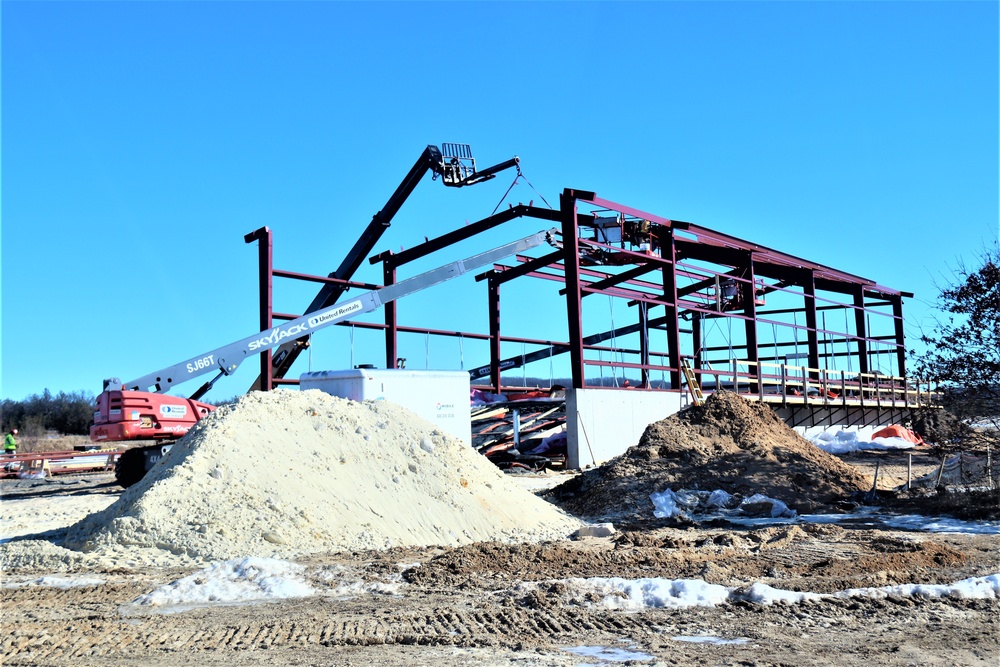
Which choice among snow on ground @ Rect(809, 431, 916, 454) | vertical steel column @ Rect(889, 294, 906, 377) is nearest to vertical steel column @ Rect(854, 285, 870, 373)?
vertical steel column @ Rect(889, 294, 906, 377)

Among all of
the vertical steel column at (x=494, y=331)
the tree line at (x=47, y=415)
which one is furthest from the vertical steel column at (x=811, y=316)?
the tree line at (x=47, y=415)

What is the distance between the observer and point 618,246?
2595 centimetres

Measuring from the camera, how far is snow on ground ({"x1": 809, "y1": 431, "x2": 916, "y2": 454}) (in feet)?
92.4

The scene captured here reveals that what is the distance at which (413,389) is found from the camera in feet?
60.5

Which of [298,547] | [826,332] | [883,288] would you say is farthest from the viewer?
[883,288]

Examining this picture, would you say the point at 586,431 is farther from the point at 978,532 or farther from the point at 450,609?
the point at 450,609

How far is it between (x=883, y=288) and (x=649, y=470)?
27.8 m

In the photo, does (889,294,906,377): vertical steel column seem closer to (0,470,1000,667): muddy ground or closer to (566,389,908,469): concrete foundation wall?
(566,389,908,469): concrete foundation wall

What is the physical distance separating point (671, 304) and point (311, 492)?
56.9 feet

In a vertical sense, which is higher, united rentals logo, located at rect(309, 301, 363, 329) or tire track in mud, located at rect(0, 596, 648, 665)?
united rentals logo, located at rect(309, 301, 363, 329)

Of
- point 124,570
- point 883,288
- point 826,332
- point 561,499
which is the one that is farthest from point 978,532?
point 883,288

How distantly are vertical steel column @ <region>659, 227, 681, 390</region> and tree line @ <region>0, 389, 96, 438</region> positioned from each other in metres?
38.1

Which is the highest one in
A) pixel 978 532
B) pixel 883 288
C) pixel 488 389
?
pixel 883 288

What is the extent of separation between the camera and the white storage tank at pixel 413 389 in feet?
57.9
